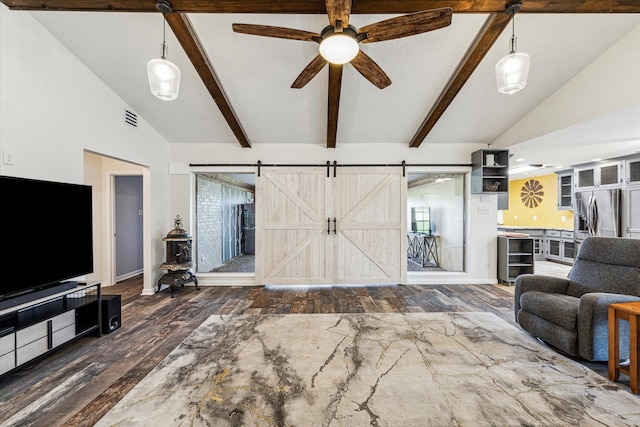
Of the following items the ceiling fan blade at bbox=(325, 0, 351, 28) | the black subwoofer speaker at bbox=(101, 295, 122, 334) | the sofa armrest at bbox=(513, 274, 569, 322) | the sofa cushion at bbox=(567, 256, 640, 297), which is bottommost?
the black subwoofer speaker at bbox=(101, 295, 122, 334)

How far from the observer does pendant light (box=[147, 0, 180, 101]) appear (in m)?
2.13

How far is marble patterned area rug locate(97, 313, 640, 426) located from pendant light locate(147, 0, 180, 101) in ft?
7.53

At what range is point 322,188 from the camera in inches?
182

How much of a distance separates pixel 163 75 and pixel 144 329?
261 cm

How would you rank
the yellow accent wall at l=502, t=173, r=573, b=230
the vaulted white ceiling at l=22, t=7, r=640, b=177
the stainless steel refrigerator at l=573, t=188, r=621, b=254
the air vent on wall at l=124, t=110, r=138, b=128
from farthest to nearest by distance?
1. the yellow accent wall at l=502, t=173, r=573, b=230
2. the stainless steel refrigerator at l=573, t=188, r=621, b=254
3. the air vent on wall at l=124, t=110, r=138, b=128
4. the vaulted white ceiling at l=22, t=7, r=640, b=177

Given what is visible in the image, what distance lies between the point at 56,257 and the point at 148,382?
1473 mm

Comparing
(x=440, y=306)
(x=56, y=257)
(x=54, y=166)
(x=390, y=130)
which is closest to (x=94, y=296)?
(x=56, y=257)

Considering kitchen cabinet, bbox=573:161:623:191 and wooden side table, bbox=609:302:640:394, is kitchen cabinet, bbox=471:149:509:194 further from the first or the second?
wooden side table, bbox=609:302:640:394

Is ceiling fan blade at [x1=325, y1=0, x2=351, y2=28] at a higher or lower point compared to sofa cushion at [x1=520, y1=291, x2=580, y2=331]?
higher

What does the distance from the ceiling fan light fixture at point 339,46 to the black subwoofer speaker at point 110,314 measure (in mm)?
3210

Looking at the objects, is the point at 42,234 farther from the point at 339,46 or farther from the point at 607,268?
the point at 607,268

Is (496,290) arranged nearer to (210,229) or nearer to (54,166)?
(210,229)

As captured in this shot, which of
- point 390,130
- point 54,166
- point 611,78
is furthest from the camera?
point 390,130

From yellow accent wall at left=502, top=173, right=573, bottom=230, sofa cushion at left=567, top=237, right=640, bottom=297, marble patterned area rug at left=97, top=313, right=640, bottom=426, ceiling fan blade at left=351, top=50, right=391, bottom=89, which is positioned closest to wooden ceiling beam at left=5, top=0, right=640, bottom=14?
ceiling fan blade at left=351, top=50, right=391, bottom=89
